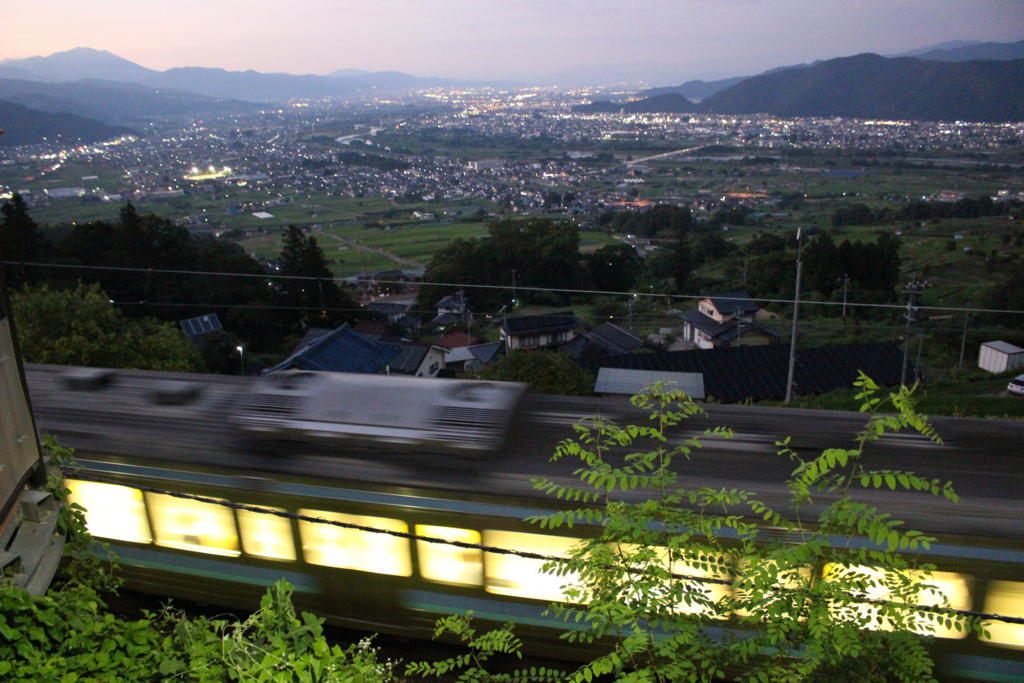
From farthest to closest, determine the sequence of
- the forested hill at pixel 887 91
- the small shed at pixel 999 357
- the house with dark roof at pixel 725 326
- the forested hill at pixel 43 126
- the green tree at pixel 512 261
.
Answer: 1. the forested hill at pixel 887 91
2. the forested hill at pixel 43 126
3. the green tree at pixel 512 261
4. the house with dark roof at pixel 725 326
5. the small shed at pixel 999 357

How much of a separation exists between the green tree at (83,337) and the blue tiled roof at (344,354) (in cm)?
355

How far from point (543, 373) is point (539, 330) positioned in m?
6.14

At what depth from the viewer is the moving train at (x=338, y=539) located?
368cm

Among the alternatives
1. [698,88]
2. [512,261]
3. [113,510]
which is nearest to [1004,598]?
[113,510]

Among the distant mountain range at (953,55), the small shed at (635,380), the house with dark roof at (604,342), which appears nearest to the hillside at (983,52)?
the distant mountain range at (953,55)

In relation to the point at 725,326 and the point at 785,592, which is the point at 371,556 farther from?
the point at 725,326

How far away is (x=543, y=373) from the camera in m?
11.3

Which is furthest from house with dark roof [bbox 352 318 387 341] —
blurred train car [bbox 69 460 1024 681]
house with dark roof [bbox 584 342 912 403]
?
blurred train car [bbox 69 460 1024 681]

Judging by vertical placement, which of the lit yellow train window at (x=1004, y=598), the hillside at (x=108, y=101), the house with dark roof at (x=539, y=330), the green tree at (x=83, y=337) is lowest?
the house with dark roof at (x=539, y=330)

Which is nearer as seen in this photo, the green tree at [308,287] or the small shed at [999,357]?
the small shed at [999,357]

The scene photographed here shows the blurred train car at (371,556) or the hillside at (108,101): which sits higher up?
the hillside at (108,101)

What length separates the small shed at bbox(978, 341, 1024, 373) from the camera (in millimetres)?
15250

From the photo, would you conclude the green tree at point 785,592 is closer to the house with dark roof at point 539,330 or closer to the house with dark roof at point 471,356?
the house with dark roof at point 471,356

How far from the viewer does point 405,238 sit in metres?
27.5
